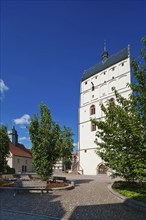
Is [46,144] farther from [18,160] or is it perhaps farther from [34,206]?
[18,160]

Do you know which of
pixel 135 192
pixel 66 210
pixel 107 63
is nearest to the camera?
pixel 66 210

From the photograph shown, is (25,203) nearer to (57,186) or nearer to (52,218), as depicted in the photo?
(52,218)

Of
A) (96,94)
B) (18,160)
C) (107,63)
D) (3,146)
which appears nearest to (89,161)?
(96,94)

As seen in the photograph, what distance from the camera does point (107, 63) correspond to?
3962 centimetres

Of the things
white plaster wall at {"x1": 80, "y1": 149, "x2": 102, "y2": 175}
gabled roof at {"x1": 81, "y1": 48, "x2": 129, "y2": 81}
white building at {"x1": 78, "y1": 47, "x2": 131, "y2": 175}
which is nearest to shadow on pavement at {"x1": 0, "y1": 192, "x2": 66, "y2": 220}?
white building at {"x1": 78, "y1": 47, "x2": 131, "y2": 175}

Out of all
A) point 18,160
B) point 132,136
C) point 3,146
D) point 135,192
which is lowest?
point 18,160

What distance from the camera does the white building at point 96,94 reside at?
116ft

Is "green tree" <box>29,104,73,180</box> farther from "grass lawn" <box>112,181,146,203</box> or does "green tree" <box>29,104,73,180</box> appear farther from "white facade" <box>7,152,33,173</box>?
"white facade" <box>7,152,33,173</box>

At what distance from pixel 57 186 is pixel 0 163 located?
8036 millimetres

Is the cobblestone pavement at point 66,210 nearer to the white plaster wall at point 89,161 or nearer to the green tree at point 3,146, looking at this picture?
the green tree at point 3,146

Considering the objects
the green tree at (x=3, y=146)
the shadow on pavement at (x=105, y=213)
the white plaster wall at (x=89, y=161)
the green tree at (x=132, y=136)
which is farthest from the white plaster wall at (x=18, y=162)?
the shadow on pavement at (x=105, y=213)

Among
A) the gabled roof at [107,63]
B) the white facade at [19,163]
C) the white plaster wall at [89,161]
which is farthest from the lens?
the white facade at [19,163]

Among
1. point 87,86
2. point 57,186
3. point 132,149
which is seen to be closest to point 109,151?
point 132,149

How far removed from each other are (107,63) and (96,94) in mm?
6530
